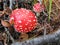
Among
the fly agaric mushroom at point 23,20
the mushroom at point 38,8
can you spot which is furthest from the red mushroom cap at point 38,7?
the fly agaric mushroom at point 23,20

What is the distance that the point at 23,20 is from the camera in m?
1.17

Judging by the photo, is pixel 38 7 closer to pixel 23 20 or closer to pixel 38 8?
pixel 38 8

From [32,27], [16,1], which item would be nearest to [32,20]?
[32,27]

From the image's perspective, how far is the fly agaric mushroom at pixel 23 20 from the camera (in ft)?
3.84

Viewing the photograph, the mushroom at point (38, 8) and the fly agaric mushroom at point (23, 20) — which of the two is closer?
the fly agaric mushroom at point (23, 20)

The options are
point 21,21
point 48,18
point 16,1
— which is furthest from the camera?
point 16,1

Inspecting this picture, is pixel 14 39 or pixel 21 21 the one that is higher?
pixel 21 21

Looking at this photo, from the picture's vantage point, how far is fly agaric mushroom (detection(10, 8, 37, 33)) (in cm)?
117

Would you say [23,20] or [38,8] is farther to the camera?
[38,8]

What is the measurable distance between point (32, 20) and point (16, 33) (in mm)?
146

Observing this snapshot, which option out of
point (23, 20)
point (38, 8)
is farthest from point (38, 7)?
point (23, 20)

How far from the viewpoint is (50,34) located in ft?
3.89

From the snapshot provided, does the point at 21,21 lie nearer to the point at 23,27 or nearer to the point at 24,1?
the point at 23,27

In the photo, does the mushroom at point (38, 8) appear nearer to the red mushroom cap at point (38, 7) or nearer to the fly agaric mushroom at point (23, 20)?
the red mushroom cap at point (38, 7)
